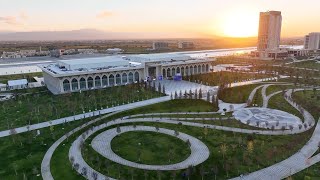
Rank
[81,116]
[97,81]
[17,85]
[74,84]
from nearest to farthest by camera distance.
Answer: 1. [81,116]
2. [74,84]
3. [97,81]
4. [17,85]

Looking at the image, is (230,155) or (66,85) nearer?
(230,155)

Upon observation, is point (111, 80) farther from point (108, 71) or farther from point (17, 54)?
point (17, 54)

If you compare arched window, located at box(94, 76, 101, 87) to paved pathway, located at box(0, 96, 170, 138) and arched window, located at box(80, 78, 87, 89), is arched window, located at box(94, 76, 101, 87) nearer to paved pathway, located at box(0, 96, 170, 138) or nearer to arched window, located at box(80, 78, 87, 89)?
arched window, located at box(80, 78, 87, 89)

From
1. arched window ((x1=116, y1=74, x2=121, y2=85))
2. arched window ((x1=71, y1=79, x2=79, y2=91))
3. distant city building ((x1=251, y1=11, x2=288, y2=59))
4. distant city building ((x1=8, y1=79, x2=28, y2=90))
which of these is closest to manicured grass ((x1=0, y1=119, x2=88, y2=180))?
arched window ((x1=71, y1=79, x2=79, y2=91))

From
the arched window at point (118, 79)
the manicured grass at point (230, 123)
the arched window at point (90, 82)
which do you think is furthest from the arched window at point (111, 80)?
the manicured grass at point (230, 123)

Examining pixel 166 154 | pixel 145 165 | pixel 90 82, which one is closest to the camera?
pixel 145 165

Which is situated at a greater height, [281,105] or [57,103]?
[57,103]

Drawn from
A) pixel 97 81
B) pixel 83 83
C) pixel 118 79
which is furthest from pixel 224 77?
pixel 83 83
